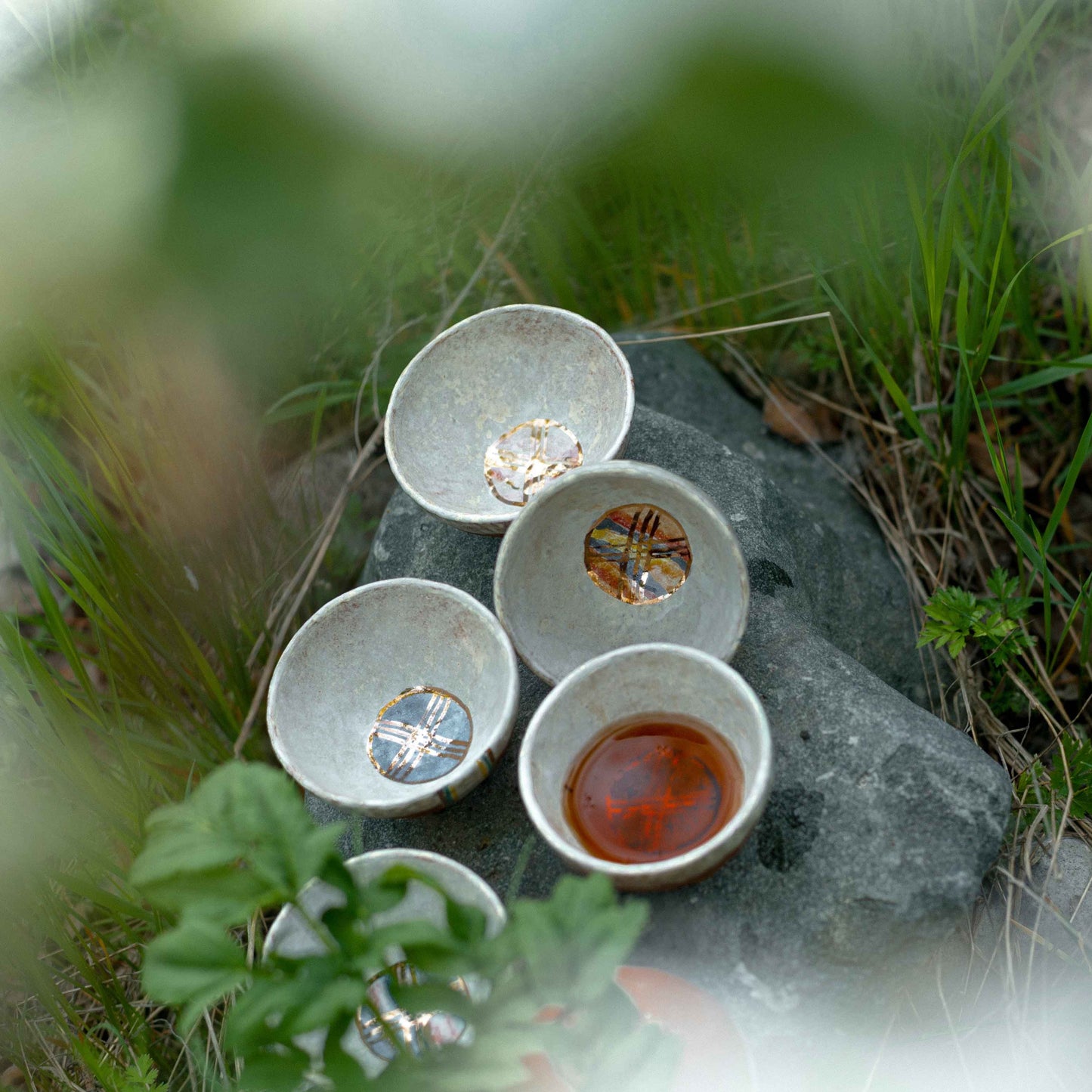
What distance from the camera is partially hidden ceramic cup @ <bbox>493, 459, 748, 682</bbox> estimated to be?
1470 millimetres

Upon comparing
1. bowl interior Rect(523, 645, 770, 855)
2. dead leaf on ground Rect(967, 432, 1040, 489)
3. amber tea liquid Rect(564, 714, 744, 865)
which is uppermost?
bowl interior Rect(523, 645, 770, 855)

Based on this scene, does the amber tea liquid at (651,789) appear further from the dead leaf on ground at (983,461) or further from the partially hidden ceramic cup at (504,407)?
the dead leaf on ground at (983,461)

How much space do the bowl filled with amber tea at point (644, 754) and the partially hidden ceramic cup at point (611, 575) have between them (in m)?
0.11

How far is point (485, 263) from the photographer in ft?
7.25

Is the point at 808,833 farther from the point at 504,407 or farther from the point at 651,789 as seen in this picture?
the point at 504,407

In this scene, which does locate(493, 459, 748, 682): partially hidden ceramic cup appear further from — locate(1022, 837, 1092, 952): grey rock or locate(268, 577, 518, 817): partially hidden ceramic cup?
locate(1022, 837, 1092, 952): grey rock

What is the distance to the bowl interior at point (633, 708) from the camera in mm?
1310

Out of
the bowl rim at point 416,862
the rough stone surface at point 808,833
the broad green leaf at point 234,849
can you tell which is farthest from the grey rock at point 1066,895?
the broad green leaf at point 234,849

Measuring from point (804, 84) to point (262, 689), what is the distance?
4.86 feet

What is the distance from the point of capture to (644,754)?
1410 millimetres

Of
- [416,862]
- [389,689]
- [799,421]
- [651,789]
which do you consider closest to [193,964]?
[416,862]

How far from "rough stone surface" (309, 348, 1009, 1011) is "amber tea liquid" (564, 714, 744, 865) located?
9cm

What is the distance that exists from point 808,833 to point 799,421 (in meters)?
Answer: 1.16

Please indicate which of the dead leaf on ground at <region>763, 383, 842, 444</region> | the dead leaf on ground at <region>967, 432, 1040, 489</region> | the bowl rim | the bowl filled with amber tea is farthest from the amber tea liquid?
the dead leaf on ground at <region>967, 432, 1040, 489</region>
